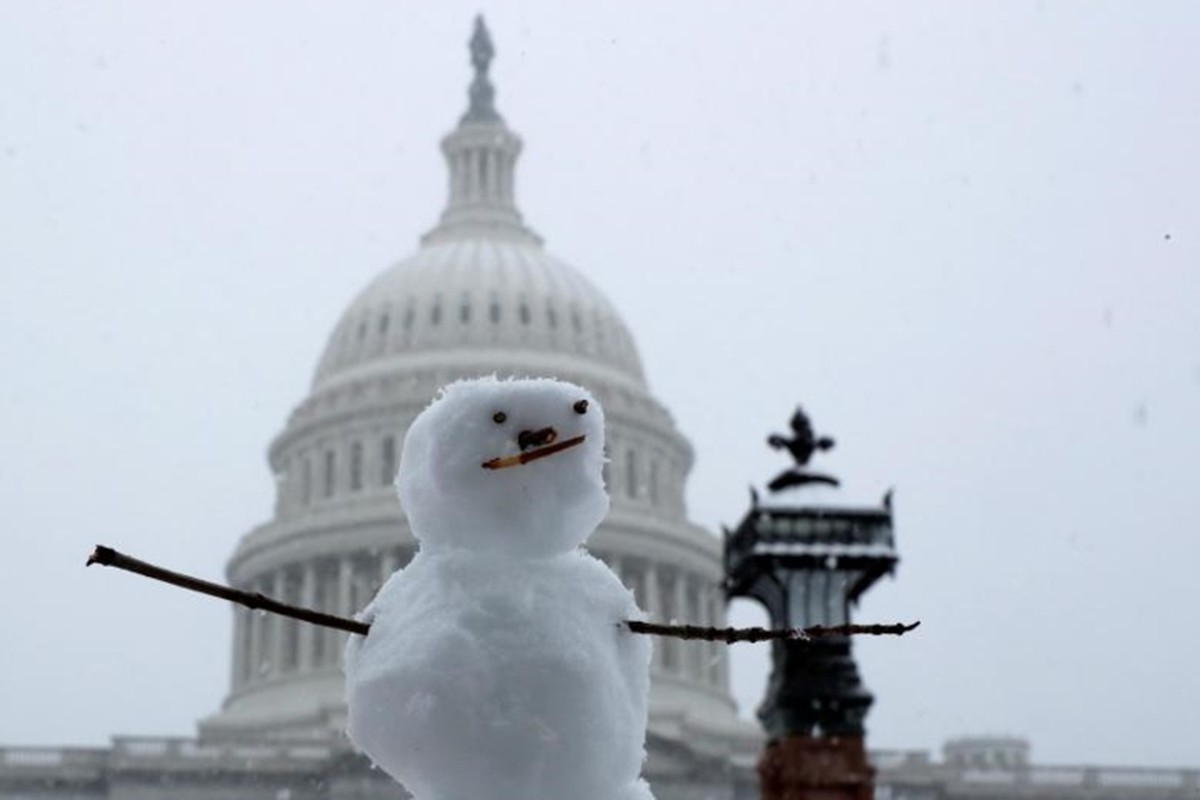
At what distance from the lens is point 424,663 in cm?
254

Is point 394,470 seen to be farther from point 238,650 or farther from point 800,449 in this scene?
point 800,449

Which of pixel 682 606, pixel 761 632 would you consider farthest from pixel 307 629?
pixel 761 632

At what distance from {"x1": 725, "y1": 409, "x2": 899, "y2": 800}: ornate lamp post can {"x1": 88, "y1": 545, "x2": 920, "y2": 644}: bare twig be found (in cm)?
805

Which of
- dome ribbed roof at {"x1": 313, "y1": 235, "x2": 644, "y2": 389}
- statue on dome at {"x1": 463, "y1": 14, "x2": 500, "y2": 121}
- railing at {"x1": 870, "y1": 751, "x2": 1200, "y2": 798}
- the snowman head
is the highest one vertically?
statue on dome at {"x1": 463, "y1": 14, "x2": 500, "y2": 121}

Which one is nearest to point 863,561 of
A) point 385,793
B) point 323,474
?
point 385,793

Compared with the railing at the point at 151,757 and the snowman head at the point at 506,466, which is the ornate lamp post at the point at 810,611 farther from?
the railing at the point at 151,757

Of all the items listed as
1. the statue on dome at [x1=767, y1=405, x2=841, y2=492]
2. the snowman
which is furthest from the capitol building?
the snowman

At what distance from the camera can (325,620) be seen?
2.44m

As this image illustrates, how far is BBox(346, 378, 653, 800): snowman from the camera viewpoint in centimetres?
251

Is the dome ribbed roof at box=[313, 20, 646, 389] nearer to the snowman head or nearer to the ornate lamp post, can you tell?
the ornate lamp post

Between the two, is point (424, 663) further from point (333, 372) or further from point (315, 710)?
point (333, 372)

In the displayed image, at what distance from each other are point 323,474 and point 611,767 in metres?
66.2

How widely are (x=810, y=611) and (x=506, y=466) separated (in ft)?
28.3

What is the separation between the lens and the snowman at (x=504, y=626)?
2.51m
